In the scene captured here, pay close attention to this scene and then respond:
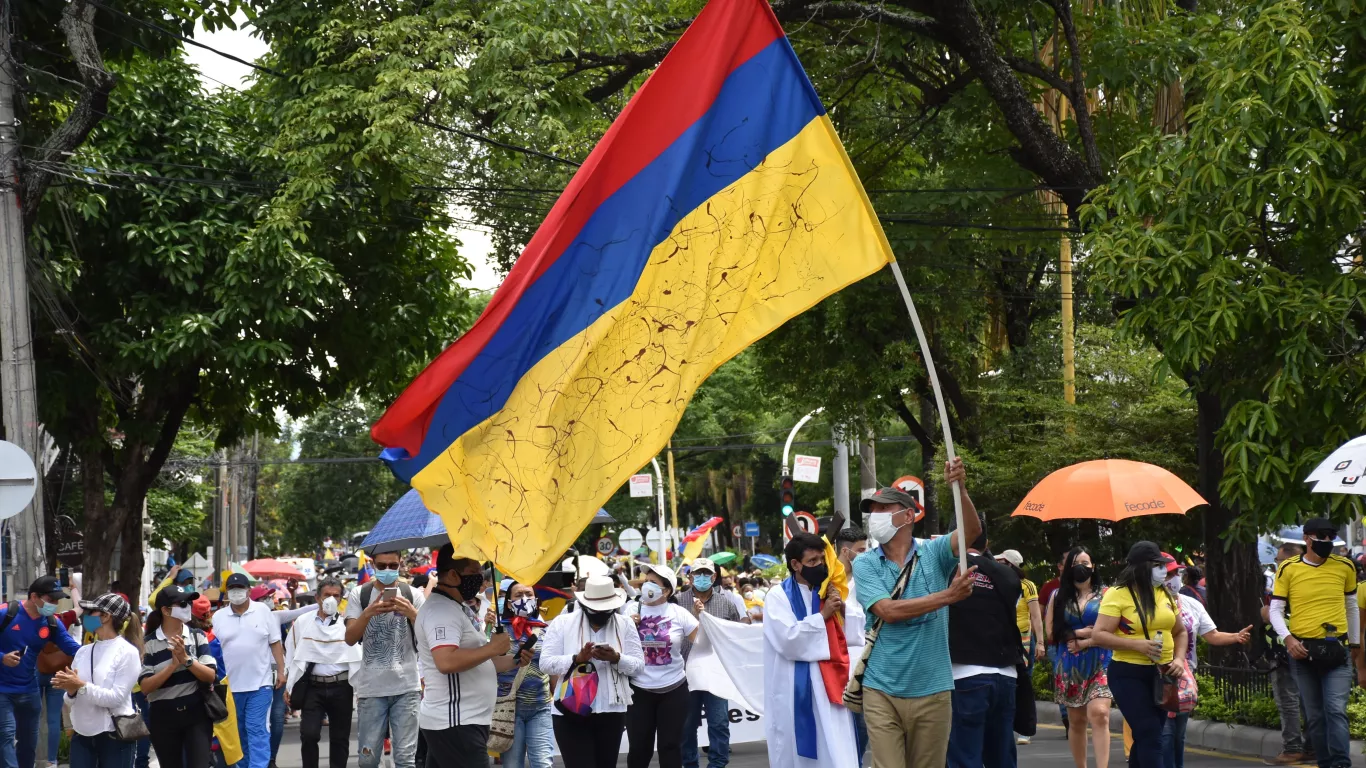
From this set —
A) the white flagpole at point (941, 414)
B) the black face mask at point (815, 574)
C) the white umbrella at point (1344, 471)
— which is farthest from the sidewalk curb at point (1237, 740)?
the white flagpole at point (941, 414)

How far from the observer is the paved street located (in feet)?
45.6

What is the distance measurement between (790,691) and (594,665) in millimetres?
1536

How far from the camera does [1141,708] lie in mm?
10047

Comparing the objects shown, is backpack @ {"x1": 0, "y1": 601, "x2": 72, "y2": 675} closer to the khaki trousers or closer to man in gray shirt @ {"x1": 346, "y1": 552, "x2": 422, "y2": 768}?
man in gray shirt @ {"x1": 346, "y1": 552, "x2": 422, "y2": 768}

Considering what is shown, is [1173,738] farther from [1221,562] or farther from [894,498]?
[1221,562]

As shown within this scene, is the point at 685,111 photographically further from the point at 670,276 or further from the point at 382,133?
the point at 382,133

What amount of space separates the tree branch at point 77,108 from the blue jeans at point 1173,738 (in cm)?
1096

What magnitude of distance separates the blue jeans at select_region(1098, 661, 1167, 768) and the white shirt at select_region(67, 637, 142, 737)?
6.56 metres

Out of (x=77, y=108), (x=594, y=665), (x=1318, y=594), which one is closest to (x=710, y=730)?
(x=594, y=665)

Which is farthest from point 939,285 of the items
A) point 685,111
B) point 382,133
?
point 685,111

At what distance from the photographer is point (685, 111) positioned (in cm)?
730

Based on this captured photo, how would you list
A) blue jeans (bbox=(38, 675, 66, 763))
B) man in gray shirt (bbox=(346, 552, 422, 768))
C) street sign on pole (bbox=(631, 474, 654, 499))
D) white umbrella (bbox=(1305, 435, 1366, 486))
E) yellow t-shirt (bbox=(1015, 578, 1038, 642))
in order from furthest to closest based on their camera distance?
street sign on pole (bbox=(631, 474, 654, 499)) < blue jeans (bbox=(38, 675, 66, 763)) < yellow t-shirt (bbox=(1015, 578, 1038, 642)) < man in gray shirt (bbox=(346, 552, 422, 768)) < white umbrella (bbox=(1305, 435, 1366, 486))

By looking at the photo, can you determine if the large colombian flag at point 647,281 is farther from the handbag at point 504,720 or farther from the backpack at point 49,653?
the backpack at point 49,653

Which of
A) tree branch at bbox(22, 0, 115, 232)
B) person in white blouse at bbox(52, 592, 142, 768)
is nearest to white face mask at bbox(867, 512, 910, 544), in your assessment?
person in white blouse at bbox(52, 592, 142, 768)
